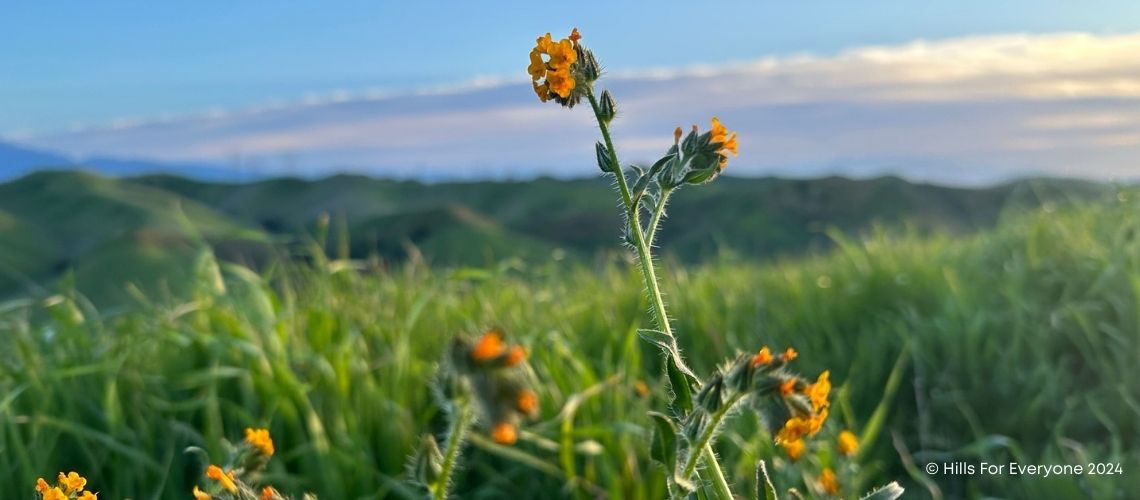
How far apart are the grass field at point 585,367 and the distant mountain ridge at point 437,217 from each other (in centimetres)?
1505

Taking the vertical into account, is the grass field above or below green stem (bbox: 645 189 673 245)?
below

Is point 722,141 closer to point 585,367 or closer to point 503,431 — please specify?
point 503,431

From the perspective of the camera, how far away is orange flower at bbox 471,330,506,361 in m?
0.79

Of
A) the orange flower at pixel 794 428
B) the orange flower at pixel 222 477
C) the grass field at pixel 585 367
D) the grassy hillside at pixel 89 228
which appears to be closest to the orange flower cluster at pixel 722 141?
the orange flower at pixel 794 428

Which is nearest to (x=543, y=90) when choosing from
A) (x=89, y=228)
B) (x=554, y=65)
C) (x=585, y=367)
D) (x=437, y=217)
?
(x=554, y=65)

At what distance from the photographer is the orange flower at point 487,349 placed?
0.79 metres

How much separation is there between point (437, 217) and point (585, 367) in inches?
930

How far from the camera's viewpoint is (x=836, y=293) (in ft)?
14.9

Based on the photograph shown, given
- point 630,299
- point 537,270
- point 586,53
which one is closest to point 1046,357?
point 630,299

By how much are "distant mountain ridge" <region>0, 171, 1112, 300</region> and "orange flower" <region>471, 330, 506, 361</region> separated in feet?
61.4

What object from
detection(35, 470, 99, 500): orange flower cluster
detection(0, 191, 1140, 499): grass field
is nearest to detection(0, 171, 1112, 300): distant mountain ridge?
detection(0, 191, 1140, 499): grass field

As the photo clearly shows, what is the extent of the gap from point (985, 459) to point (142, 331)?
9.90ft

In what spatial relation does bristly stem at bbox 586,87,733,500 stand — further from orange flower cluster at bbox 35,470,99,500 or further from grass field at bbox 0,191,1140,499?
grass field at bbox 0,191,1140,499

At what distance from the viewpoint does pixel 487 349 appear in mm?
789
